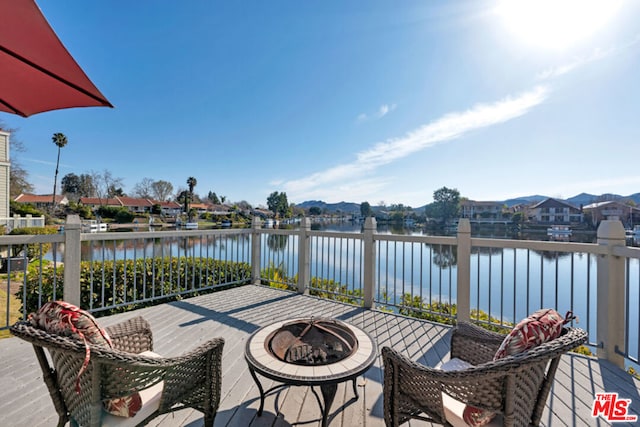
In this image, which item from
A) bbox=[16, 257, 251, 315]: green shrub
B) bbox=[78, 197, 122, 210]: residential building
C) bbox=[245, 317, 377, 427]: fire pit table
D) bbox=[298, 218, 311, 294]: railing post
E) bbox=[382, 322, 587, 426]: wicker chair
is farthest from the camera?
bbox=[78, 197, 122, 210]: residential building

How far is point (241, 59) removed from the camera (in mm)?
7738

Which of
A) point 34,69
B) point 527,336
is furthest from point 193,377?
point 34,69

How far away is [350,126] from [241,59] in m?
4.24

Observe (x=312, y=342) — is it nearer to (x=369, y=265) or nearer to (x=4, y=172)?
(x=369, y=265)

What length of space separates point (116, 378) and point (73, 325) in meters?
0.30

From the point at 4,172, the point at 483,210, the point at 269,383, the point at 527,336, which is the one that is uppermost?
the point at 4,172

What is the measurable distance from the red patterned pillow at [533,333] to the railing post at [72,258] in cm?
399

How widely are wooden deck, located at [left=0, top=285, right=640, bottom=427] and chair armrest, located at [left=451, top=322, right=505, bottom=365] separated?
58 centimetres

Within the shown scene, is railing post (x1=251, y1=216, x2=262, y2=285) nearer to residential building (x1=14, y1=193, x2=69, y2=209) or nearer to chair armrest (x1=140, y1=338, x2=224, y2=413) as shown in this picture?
chair armrest (x1=140, y1=338, x2=224, y2=413)

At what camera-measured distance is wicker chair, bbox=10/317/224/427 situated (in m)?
1.09

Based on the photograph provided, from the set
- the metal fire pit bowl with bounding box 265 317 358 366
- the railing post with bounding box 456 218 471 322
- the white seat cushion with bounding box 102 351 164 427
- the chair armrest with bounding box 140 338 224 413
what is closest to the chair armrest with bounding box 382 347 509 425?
the metal fire pit bowl with bounding box 265 317 358 366

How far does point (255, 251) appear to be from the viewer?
5.27m

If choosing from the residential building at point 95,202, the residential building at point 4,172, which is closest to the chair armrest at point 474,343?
the residential building at point 4,172

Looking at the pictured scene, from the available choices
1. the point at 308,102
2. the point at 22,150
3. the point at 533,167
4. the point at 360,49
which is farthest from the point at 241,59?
the point at 22,150
